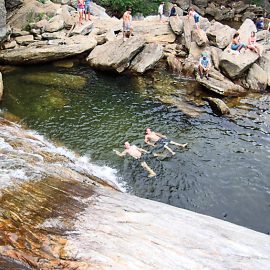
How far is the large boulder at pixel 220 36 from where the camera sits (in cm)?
2500

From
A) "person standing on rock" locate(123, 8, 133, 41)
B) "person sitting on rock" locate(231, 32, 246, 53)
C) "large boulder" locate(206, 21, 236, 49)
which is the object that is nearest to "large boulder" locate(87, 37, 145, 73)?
"person standing on rock" locate(123, 8, 133, 41)

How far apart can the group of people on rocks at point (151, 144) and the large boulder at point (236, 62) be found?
28.1 ft

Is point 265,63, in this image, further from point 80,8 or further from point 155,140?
point 80,8

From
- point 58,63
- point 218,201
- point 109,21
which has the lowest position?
point 218,201

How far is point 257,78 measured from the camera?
22.4m

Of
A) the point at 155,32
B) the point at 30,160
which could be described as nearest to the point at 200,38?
the point at 155,32

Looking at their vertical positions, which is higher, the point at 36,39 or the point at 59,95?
the point at 36,39

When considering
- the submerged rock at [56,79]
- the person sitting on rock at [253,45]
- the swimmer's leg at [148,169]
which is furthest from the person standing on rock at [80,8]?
the swimmer's leg at [148,169]

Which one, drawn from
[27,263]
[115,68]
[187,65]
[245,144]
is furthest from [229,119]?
[27,263]

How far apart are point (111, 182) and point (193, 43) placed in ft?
52.1

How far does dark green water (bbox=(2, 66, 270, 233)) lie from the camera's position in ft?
42.4

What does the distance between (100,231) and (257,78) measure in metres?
18.0

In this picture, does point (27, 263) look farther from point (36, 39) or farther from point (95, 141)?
point (36, 39)

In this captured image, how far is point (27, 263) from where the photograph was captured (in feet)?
20.2
